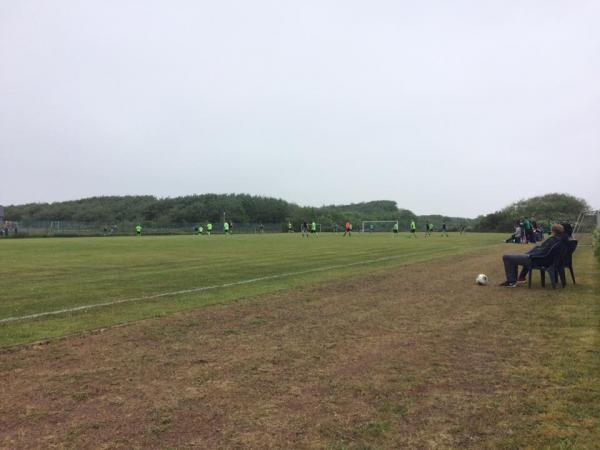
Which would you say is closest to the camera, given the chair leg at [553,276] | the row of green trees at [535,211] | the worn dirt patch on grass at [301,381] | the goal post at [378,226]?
the worn dirt patch on grass at [301,381]

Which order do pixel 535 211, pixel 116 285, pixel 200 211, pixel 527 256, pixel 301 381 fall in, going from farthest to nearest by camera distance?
pixel 200 211, pixel 535 211, pixel 116 285, pixel 527 256, pixel 301 381

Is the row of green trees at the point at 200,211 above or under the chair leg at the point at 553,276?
above

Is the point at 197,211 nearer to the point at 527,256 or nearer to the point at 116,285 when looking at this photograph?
the point at 116,285

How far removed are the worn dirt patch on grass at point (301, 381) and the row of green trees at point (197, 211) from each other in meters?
103

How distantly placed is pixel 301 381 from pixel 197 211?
389 feet

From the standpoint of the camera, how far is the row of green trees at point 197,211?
118250 millimetres

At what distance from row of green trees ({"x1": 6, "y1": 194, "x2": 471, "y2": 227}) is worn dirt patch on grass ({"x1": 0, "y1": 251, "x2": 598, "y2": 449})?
338 feet

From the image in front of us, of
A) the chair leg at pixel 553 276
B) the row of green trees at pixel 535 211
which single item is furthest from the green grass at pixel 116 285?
the row of green trees at pixel 535 211

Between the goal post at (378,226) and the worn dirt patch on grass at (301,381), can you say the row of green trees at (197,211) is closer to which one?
the goal post at (378,226)

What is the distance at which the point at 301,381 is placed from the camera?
476cm

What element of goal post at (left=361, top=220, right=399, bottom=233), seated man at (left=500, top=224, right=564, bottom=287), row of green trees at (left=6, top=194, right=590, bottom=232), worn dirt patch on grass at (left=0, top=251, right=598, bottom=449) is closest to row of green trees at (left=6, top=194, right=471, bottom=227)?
row of green trees at (left=6, top=194, right=590, bottom=232)

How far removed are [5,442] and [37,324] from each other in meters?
4.27

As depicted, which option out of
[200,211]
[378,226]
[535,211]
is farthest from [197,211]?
[535,211]

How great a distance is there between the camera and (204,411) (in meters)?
4.07
